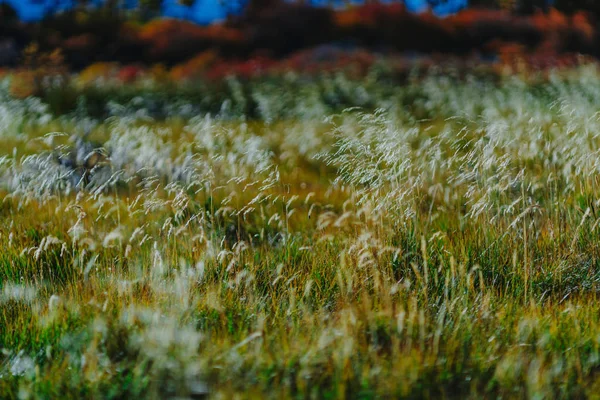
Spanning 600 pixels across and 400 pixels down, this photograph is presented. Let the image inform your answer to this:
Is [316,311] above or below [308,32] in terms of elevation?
below

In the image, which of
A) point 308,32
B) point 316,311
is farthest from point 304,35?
point 316,311

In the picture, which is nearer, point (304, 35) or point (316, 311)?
point (316, 311)

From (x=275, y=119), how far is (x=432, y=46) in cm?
1163

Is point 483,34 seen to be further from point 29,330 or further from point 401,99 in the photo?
point 29,330

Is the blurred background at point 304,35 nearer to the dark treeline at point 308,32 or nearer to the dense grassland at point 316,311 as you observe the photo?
the dark treeline at point 308,32

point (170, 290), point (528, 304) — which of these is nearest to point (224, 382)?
point (170, 290)

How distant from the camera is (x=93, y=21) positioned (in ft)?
63.4

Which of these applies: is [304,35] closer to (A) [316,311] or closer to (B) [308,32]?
(B) [308,32]

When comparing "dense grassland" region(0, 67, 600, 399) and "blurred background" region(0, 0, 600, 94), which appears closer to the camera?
"dense grassland" region(0, 67, 600, 399)

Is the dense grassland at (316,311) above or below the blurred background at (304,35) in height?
below

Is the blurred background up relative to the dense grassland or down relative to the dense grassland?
up

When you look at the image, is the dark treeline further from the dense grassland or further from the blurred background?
the dense grassland

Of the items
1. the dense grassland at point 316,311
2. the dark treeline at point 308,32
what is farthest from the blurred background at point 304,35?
the dense grassland at point 316,311

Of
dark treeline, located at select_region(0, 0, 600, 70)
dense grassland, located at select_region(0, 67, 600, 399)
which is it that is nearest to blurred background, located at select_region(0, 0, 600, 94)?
dark treeline, located at select_region(0, 0, 600, 70)
